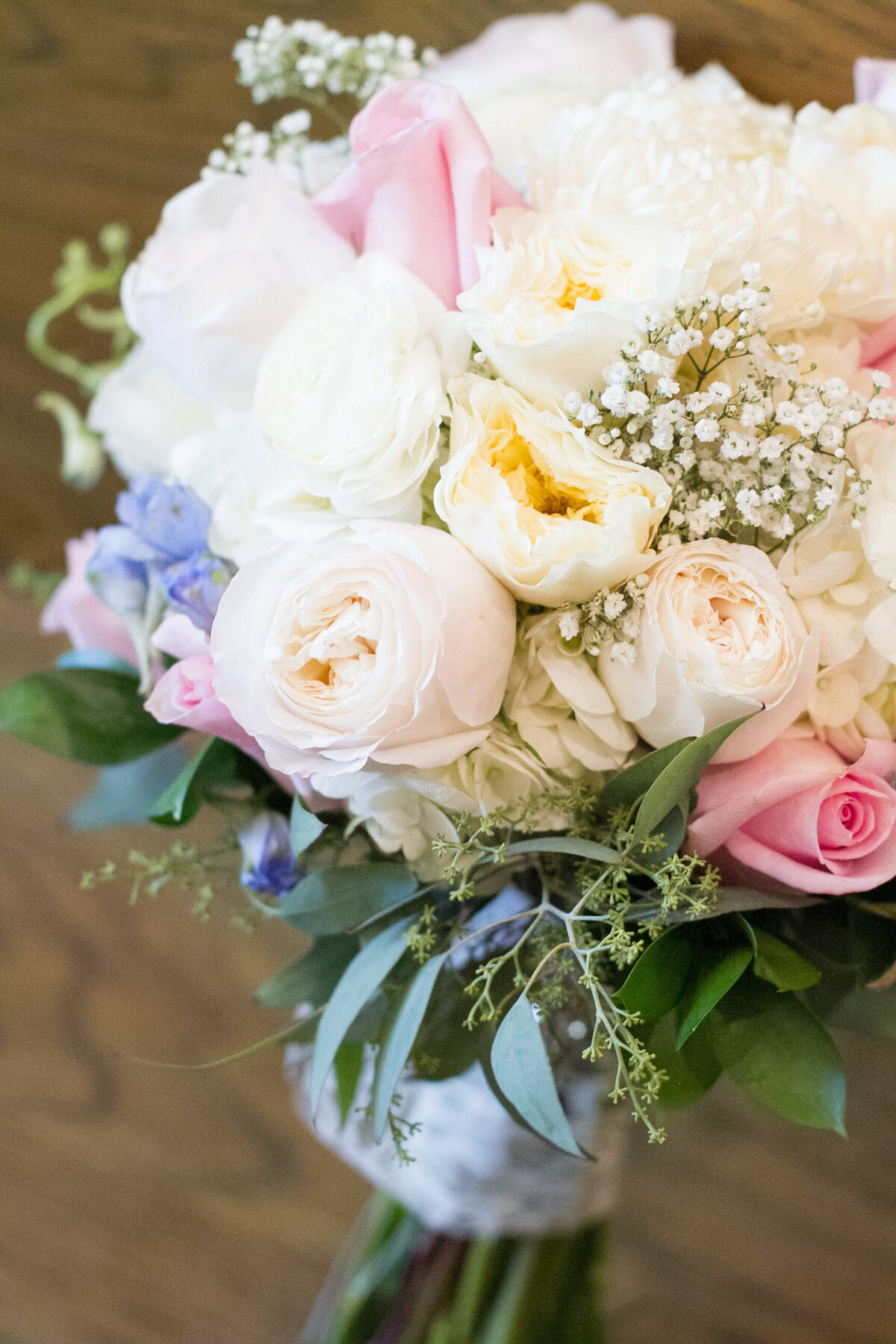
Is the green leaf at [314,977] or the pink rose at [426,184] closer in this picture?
the pink rose at [426,184]

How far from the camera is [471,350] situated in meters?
0.44

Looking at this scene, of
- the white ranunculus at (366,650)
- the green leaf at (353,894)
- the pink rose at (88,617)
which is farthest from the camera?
the pink rose at (88,617)

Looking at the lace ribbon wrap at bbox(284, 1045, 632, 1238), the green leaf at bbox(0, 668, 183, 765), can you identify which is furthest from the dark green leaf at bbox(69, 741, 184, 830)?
the lace ribbon wrap at bbox(284, 1045, 632, 1238)

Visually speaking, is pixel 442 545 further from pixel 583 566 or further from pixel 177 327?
pixel 177 327

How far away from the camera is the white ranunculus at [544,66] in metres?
0.53

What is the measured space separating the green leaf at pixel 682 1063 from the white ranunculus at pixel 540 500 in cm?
20

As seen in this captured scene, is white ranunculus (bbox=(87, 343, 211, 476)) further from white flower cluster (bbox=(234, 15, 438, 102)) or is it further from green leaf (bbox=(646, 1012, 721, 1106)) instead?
green leaf (bbox=(646, 1012, 721, 1106))

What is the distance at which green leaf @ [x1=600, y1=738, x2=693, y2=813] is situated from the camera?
0.40 m

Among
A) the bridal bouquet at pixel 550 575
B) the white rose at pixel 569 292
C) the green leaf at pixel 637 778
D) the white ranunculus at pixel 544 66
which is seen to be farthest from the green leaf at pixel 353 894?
the white ranunculus at pixel 544 66

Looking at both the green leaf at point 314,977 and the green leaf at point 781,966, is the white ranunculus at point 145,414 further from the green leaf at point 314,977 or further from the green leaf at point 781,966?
the green leaf at point 781,966

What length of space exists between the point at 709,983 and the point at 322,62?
511mm

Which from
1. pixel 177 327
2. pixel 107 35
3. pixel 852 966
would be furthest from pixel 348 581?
pixel 107 35

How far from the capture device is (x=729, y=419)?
0.42 meters

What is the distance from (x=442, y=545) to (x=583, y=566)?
0.05m
